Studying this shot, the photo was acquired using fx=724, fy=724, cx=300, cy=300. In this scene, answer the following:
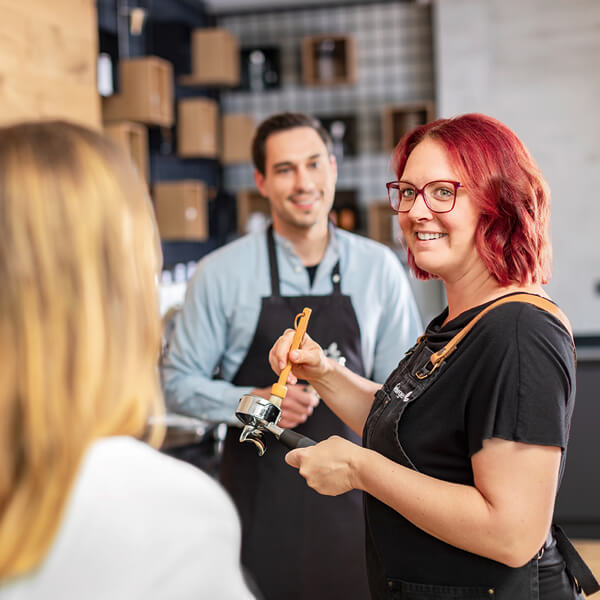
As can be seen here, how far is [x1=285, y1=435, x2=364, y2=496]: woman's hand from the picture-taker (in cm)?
128

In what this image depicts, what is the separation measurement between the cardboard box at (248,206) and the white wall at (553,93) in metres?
1.79

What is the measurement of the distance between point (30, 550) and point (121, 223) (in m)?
0.33

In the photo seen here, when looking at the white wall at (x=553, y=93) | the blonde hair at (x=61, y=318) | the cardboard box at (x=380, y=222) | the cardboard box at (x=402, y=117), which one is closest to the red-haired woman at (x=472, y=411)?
the blonde hair at (x=61, y=318)

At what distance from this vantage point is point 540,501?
1132 mm

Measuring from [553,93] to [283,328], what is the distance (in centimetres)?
450

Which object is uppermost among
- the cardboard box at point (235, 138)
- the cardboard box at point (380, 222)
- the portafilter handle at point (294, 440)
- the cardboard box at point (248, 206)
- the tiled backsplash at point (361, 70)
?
the tiled backsplash at point (361, 70)

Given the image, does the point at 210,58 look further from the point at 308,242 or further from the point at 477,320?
the point at 477,320

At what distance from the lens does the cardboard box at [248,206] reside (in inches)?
256

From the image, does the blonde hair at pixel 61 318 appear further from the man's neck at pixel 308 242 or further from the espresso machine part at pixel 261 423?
the man's neck at pixel 308 242

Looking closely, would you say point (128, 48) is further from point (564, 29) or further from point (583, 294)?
point (583, 294)

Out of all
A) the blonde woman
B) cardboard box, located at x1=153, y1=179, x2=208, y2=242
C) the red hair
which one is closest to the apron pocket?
the red hair

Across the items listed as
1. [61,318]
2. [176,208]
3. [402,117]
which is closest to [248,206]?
[176,208]

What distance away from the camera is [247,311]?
220 cm

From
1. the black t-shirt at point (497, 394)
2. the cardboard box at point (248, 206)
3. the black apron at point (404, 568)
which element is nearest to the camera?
the black t-shirt at point (497, 394)
